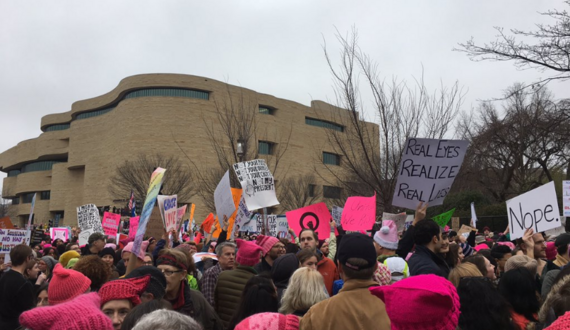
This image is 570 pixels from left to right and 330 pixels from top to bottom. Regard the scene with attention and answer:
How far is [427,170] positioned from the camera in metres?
6.07

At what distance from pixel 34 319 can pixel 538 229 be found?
6.36 meters

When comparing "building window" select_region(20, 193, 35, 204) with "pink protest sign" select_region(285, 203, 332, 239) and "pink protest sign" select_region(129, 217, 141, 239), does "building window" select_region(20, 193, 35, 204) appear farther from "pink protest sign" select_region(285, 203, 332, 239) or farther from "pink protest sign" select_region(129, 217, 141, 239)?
"pink protest sign" select_region(285, 203, 332, 239)

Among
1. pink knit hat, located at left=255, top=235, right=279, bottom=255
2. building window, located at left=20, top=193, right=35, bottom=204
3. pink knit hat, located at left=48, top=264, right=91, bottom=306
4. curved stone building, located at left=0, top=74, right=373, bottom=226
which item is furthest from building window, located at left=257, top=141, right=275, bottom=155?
pink knit hat, located at left=48, top=264, right=91, bottom=306

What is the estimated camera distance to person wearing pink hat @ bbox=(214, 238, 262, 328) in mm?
4941

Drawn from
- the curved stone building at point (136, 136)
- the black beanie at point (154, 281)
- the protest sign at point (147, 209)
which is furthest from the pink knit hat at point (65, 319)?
the curved stone building at point (136, 136)

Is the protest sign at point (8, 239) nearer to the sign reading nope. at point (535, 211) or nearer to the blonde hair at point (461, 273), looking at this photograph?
the blonde hair at point (461, 273)

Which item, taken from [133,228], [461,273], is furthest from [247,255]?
[133,228]

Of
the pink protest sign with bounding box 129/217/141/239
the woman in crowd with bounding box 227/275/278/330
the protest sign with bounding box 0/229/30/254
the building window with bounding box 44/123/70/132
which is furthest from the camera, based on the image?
the building window with bounding box 44/123/70/132

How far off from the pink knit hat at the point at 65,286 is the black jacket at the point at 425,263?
282cm

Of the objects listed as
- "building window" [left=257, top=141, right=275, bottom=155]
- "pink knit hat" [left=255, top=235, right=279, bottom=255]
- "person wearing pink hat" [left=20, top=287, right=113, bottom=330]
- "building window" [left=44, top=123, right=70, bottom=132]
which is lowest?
"person wearing pink hat" [left=20, top=287, right=113, bottom=330]

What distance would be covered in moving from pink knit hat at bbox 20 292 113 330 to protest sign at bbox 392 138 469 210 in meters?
4.10

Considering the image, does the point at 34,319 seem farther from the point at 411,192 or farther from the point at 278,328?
the point at 411,192

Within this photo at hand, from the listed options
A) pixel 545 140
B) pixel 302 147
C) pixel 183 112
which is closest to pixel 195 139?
pixel 183 112

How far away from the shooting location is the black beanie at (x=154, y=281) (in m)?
3.88
